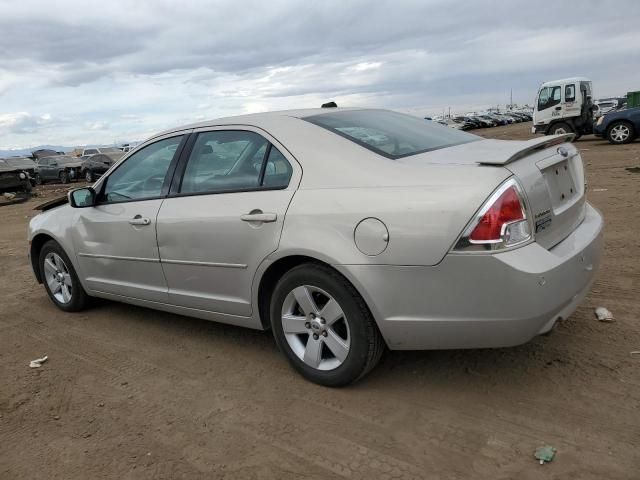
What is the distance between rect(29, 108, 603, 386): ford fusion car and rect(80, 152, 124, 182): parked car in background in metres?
22.2

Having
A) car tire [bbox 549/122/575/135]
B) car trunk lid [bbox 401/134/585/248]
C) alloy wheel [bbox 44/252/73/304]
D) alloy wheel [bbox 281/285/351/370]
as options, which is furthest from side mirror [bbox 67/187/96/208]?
car tire [bbox 549/122/575/135]

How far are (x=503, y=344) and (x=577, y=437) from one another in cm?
52

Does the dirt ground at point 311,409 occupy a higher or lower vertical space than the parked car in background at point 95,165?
lower

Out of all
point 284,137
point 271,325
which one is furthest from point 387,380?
point 284,137

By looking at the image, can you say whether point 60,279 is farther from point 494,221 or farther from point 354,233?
point 494,221

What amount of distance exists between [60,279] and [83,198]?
1.01 metres

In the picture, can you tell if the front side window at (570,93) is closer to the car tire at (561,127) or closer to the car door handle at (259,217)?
the car tire at (561,127)

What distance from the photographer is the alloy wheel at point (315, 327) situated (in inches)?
121

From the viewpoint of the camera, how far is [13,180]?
19172 mm

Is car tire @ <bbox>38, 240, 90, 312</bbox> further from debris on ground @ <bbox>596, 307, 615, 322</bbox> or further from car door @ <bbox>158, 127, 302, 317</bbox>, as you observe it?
debris on ground @ <bbox>596, 307, 615, 322</bbox>

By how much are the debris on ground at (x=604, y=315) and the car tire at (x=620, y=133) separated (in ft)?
55.6

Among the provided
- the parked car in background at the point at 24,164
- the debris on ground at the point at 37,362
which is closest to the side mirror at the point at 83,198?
the debris on ground at the point at 37,362

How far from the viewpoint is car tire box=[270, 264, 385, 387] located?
9.73 ft

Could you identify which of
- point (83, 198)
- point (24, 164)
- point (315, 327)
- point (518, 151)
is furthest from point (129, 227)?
point (24, 164)
